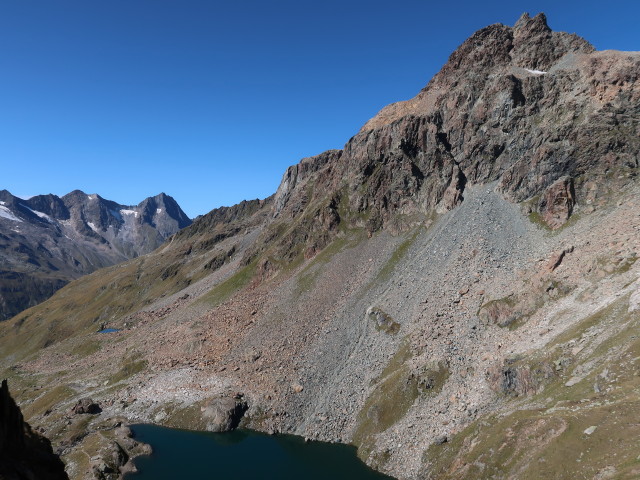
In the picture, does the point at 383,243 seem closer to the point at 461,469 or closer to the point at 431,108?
the point at 431,108

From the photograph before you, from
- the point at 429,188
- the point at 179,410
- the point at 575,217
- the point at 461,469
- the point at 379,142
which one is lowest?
the point at 461,469

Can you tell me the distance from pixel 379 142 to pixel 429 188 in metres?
29.0

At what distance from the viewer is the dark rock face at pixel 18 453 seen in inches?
939

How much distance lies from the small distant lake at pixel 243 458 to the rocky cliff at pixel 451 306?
97.1 inches

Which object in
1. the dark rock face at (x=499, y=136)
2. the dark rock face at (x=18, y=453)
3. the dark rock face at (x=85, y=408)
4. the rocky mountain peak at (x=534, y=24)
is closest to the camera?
the dark rock face at (x=18, y=453)

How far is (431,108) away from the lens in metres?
131

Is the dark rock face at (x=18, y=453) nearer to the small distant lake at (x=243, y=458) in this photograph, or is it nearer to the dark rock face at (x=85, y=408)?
the small distant lake at (x=243, y=458)

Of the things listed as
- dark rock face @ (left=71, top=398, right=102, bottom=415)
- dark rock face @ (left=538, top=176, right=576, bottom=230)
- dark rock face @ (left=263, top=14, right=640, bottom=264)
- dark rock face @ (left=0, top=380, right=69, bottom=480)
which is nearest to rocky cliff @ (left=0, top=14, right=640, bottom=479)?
dark rock face @ (left=538, top=176, right=576, bottom=230)

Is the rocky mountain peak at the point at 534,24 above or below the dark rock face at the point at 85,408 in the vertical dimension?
above

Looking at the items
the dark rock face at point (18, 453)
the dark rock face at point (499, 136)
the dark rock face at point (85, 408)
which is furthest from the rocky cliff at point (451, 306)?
the dark rock face at point (18, 453)

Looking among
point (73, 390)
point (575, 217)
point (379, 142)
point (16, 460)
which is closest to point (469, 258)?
point (575, 217)

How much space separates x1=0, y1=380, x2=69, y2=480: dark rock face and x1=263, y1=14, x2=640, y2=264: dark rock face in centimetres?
8904

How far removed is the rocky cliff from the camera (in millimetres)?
45500

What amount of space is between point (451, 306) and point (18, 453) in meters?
65.1
